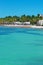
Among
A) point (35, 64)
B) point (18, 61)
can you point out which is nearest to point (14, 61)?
point (18, 61)

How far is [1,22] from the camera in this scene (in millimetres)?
91312

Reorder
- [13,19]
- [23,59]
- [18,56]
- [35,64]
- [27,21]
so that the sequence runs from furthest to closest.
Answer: [13,19] → [27,21] → [18,56] → [23,59] → [35,64]

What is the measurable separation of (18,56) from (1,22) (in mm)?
80514

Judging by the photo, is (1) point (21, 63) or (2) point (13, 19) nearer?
(1) point (21, 63)

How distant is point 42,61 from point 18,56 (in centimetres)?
189

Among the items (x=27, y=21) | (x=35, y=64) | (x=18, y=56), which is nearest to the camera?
(x=35, y=64)

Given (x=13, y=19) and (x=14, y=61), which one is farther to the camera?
(x=13, y=19)

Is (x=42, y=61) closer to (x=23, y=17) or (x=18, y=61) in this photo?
(x=18, y=61)

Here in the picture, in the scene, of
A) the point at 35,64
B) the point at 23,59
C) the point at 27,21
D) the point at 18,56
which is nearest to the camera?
the point at 35,64

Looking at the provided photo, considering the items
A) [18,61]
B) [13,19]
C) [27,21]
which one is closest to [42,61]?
[18,61]

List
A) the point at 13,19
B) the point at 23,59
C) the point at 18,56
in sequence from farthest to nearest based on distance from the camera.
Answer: the point at 13,19 < the point at 18,56 < the point at 23,59

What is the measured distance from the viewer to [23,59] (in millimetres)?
10734

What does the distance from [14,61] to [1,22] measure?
268 ft

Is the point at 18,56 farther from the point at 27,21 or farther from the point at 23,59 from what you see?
the point at 27,21
